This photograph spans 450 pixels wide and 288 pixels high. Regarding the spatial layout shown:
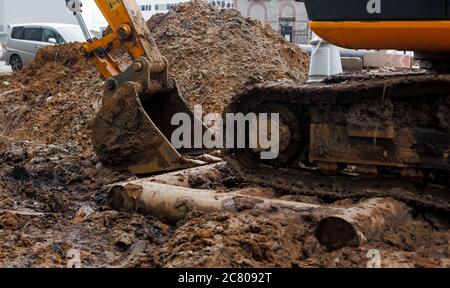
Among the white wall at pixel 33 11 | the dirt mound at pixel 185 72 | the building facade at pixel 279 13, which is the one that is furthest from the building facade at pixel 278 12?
the dirt mound at pixel 185 72

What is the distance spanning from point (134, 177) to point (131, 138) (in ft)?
1.38

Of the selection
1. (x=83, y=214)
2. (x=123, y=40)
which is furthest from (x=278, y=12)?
(x=83, y=214)

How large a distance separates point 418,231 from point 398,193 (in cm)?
36

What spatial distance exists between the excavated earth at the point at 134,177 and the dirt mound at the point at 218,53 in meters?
0.02

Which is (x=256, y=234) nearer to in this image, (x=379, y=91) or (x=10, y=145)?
(x=379, y=91)

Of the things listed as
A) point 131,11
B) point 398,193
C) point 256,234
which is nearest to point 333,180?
point 398,193

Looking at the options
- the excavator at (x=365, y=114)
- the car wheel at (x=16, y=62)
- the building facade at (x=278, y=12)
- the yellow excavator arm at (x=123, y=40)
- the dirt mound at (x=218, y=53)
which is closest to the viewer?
the excavator at (x=365, y=114)

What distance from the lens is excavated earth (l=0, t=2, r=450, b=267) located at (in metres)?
4.08

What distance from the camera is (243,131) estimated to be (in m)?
5.46

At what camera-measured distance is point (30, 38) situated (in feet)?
58.4

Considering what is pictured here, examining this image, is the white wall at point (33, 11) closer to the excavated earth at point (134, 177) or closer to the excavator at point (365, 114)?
the excavated earth at point (134, 177)

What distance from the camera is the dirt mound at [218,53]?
9.62m

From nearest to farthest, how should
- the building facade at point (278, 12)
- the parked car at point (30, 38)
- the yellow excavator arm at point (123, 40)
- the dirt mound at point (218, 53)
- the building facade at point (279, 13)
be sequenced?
the yellow excavator arm at point (123, 40) < the dirt mound at point (218, 53) < the parked car at point (30, 38) < the building facade at point (278, 12) < the building facade at point (279, 13)
